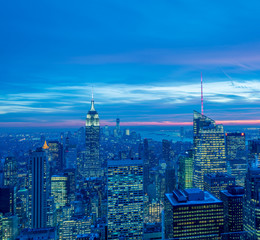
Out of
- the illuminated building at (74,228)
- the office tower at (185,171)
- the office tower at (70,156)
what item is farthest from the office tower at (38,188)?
the office tower at (185,171)

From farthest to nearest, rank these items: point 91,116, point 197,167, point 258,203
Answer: point 91,116 < point 197,167 < point 258,203

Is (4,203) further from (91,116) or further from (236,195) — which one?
(91,116)

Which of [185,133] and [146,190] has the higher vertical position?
[185,133]

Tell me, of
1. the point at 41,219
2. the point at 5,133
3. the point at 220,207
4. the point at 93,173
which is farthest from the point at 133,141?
the point at 220,207

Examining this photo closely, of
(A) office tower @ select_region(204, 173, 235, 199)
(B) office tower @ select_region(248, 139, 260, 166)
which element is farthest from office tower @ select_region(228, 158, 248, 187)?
(A) office tower @ select_region(204, 173, 235, 199)

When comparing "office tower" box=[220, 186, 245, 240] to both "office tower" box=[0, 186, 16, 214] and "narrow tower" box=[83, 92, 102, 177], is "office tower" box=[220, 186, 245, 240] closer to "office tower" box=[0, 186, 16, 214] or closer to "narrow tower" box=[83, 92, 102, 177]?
"office tower" box=[0, 186, 16, 214]

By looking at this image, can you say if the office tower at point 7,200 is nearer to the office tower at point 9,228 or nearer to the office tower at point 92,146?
the office tower at point 9,228
